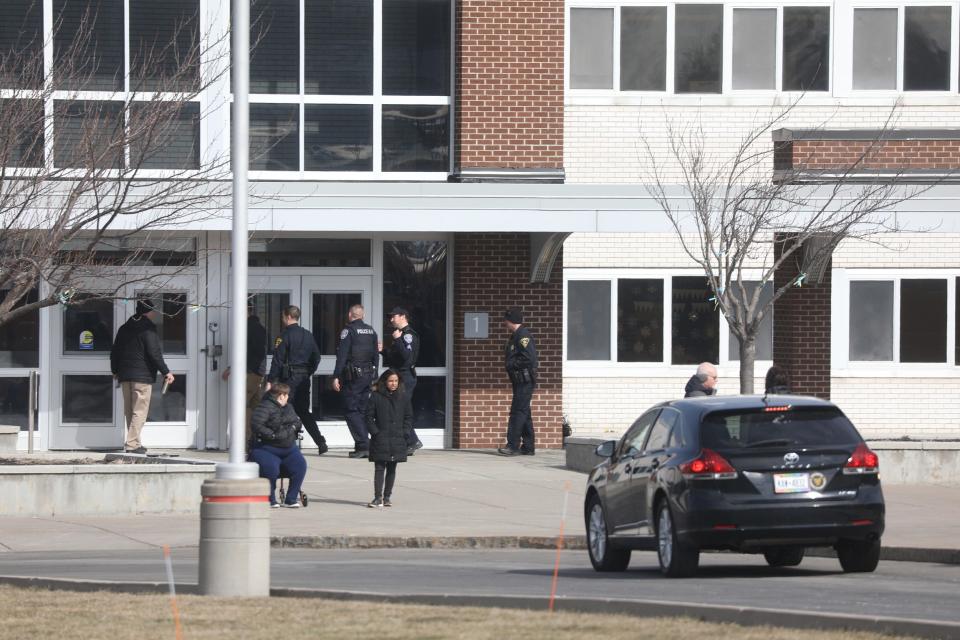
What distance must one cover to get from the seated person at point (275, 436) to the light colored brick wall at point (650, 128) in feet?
30.8

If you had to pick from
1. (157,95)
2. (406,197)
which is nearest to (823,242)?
(406,197)

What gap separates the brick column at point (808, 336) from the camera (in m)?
26.5

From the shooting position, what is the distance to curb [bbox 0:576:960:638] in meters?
9.06

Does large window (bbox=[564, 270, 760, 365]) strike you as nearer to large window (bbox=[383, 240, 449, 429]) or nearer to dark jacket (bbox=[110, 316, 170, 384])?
large window (bbox=[383, 240, 449, 429])

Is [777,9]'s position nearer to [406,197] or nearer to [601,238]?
[601,238]

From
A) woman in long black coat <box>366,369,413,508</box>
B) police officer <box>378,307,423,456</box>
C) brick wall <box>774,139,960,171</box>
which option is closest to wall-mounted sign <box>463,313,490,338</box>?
police officer <box>378,307,423,456</box>

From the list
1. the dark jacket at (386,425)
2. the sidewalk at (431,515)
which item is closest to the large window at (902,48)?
the sidewalk at (431,515)

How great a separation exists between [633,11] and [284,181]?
20.3 ft

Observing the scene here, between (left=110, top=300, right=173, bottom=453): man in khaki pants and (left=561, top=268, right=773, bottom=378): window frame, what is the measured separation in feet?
23.7

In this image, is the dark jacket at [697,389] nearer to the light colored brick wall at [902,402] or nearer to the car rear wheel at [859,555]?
the car rear wheel at [859,555]

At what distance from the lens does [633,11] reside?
26109mm

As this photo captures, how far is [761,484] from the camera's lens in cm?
1244

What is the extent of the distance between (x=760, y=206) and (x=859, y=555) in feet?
30.9

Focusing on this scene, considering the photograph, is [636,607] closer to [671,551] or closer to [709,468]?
[709,468]
